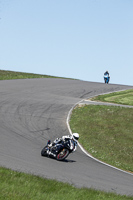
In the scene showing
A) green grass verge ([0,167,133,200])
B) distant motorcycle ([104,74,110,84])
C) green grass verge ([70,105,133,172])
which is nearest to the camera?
green grass verge ([0,167,133,200])

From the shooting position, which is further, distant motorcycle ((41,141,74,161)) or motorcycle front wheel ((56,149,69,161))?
motorcycle front wheel ((56,149,69,161))

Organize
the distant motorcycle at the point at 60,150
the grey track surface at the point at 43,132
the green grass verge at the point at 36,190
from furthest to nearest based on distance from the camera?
the distant motorcycle at the point at 60,150, the grey track surface at the point at 43,132, the green grass verge at the point at 36,190

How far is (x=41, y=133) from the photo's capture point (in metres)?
22.3

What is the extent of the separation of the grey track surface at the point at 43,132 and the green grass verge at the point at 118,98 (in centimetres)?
141

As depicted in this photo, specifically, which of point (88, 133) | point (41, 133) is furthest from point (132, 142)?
point (41, 133)

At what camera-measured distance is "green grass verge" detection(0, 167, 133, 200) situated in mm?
8023

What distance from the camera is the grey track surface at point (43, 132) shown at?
1283 centimetres

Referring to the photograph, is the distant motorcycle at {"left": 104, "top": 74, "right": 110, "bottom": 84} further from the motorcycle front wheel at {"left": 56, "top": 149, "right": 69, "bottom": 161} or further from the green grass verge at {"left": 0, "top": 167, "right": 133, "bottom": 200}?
the green grass verge at {"left": 0, "top": 167, "right": 133, "bottom": 200}

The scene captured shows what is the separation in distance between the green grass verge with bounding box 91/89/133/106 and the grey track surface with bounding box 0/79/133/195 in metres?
1.41

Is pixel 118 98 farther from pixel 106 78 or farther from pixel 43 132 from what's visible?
pixel 43 132

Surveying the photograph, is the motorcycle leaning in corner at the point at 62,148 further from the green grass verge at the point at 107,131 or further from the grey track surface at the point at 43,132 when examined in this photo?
the green grass verge at the point at 107,131

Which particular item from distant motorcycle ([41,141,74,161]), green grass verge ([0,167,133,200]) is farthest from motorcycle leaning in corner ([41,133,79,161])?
green grass verge ([0,167,133,200])

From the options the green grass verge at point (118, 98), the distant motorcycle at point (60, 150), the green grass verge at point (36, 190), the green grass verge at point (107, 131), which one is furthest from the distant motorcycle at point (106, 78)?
the green grass verge at point (36, 190)

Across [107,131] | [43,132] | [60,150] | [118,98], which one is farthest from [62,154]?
[118,98]
